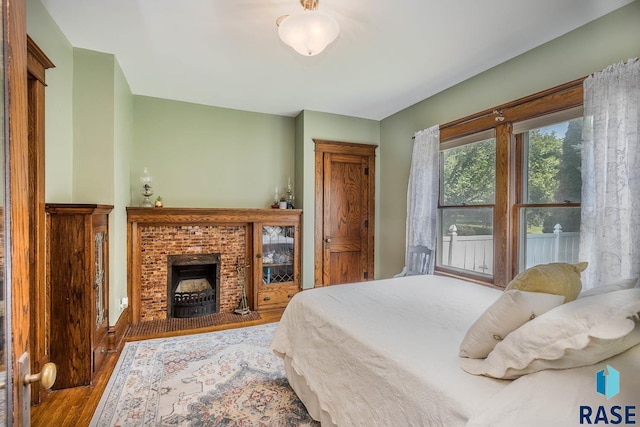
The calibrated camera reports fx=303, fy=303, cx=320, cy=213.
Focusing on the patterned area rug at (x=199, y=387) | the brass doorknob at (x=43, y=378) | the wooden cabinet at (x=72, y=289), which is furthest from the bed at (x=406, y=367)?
the wooden cabinet at (x=72, y=289)

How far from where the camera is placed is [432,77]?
3.19 m

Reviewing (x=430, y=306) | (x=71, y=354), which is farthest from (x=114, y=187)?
(x=430, y=306)

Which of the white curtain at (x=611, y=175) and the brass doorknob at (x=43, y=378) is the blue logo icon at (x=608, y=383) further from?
the white curtain at (x=611, y=175)

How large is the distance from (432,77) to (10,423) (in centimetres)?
366

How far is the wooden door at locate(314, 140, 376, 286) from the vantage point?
14.3 ft

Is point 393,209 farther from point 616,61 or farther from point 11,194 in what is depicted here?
point 11,194

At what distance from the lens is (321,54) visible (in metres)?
2.76

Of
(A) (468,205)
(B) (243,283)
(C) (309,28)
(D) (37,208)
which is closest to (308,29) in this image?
(C) (309,28)

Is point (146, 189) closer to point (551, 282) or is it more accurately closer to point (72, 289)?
point (72, 289)

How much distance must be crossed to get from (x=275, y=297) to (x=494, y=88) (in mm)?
3527

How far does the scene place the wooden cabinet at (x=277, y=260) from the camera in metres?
4.06

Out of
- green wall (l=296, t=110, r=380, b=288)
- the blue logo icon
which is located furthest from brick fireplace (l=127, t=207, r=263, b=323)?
the blue logo icon

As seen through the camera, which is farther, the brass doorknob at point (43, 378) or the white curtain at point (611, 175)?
the white curtain at point (611, 175)

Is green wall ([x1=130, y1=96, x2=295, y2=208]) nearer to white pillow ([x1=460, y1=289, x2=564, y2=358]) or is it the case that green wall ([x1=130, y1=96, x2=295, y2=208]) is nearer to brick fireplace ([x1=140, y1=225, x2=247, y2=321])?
brick fireplace ([x1=140, y1=225, x2=247, y2=321])
